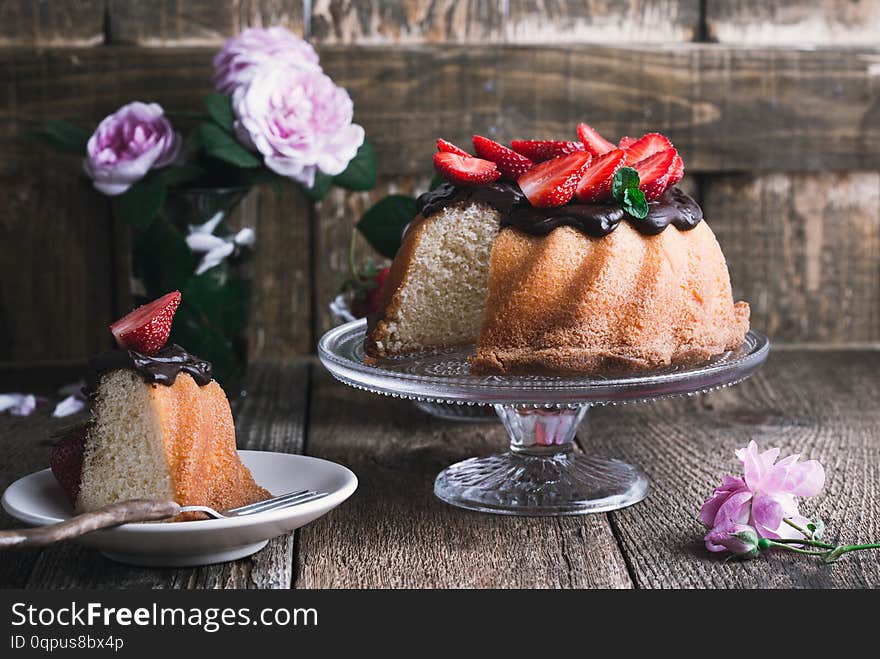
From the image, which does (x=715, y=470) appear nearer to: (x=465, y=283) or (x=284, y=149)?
(x=465, y=283)

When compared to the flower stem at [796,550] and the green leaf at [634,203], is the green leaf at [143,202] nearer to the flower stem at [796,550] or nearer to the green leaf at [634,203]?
the green leaf at [634,203]

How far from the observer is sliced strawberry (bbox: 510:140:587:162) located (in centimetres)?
147

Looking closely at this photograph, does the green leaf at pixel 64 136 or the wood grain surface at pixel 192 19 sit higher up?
the wood grain surface at pixel 192 19

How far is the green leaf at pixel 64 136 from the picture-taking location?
6.41 feet

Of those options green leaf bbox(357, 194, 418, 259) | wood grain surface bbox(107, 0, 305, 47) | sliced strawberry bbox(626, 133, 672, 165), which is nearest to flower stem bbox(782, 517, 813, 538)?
sliced strawberry bbox(626, 133, 672, 165)

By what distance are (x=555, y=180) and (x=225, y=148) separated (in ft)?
2.19

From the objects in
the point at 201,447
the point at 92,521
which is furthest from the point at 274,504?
the point at 92,521

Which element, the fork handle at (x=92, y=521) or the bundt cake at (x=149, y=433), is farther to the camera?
the bundt cake at (x=149, y=433)

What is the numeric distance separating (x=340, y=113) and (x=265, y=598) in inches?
38.2

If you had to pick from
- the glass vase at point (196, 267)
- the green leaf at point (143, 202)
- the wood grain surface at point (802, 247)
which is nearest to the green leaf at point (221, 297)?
the glass vase at point (196, 267)

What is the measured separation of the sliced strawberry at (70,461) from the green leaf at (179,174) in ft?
2.23

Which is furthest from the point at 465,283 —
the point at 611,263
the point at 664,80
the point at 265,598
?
the point at 664,80

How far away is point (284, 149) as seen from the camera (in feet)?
6.03

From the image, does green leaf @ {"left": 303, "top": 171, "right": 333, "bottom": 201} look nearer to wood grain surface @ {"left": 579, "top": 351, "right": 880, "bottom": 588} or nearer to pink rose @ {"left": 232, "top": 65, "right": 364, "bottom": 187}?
pink rose @ {"left": 232, "top": 65, "right": 364, "bottom": 187}
